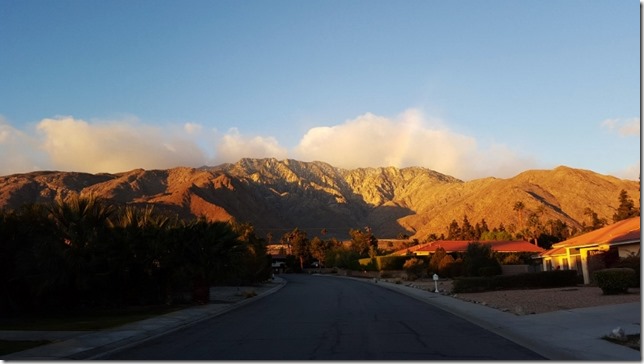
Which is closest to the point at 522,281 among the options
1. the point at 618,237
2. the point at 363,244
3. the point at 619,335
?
the point at 618,237

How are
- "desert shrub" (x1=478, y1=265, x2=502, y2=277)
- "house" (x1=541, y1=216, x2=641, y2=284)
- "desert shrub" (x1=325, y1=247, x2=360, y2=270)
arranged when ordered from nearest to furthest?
"house" (x1=541, y1=216, x2=641, y2=284), "desert shrub" (x1=478, y1=265, x2=502, y2=277), "desert shrub" (x1=325, y1=247, x2=360, y2=270)

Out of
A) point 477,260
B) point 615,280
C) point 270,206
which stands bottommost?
point 615,280

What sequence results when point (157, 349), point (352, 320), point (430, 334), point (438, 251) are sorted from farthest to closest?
point (438, 251) → point (352, 320) → point (430, 334) → point (157, 349)

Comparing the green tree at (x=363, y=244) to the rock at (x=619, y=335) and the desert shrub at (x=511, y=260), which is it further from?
the rock at (x=619, y=335)

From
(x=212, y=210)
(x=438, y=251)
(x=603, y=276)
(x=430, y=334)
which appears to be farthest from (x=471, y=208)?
(x=430, y=334)

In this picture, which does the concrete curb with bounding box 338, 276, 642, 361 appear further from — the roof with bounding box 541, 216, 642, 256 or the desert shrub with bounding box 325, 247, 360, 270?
the desert shrub with bounding box 325, 247, 360, 270

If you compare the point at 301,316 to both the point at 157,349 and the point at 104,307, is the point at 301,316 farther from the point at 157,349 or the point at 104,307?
the point at 104,307

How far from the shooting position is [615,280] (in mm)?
25844

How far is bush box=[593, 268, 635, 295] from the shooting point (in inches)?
1014

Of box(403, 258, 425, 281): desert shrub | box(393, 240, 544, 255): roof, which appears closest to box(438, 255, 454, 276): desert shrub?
box(403, 258, 425, 281): desert shrub

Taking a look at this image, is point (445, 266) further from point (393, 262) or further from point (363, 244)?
point (363, 244)

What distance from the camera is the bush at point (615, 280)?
2577 cm

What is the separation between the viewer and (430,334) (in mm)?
15422

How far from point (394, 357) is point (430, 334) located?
417 centimetres
